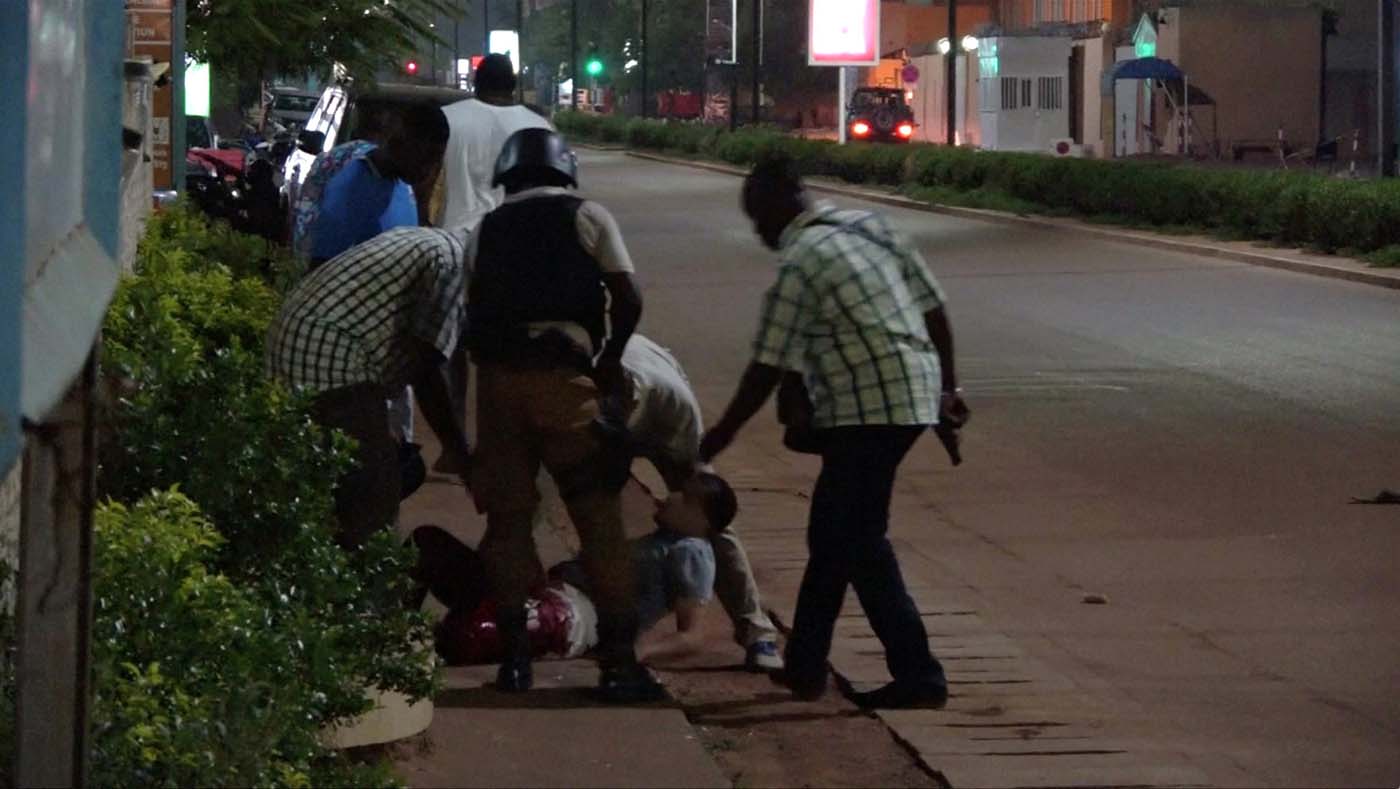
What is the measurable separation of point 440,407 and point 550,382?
18.8 inches

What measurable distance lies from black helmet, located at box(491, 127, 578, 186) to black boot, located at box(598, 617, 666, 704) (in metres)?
1.30

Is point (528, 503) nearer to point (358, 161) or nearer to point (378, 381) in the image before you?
point (378, 381)

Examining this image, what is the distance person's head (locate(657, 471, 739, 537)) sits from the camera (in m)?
6.50

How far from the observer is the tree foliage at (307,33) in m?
13.8

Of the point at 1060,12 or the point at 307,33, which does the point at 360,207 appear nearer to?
the point at 307,33

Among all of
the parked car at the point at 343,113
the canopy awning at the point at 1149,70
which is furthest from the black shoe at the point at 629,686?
the canopy awning at the point at 1149,70

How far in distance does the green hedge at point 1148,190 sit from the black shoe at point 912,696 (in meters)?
8.31

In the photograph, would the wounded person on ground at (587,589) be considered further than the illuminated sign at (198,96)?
No

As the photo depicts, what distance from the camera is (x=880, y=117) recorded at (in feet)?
194

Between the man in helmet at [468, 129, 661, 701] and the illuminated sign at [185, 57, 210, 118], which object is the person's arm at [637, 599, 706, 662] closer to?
the man in helmet at [468, 129, 661, 701]

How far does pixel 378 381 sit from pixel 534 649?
3.37 feet

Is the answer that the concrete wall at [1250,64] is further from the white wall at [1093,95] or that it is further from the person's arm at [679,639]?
the person's arm at [679,639]

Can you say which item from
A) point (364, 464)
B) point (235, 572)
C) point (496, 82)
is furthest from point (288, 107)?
point (235, 572)

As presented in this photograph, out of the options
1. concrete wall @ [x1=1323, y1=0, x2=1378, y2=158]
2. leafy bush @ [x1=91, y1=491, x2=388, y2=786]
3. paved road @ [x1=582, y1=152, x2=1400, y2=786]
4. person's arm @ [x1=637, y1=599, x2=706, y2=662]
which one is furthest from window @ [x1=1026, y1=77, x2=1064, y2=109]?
leafy bush @ [x1=91, y1=491, x2=388, y2=786]
